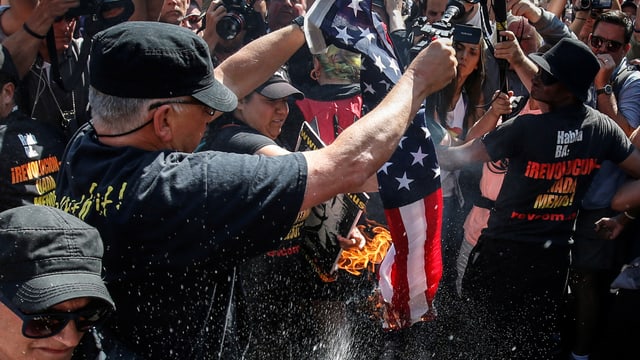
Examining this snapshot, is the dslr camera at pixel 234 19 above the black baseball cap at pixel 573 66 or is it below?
above

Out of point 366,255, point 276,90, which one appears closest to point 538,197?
point 366,255

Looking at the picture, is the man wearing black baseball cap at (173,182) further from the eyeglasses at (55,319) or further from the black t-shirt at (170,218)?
the eyeglasses at (55,319)

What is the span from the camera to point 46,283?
1.77m

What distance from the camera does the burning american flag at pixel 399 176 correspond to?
321 cm

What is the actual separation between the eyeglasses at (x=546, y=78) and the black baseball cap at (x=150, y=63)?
2579 mm

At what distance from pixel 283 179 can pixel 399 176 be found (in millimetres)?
1440

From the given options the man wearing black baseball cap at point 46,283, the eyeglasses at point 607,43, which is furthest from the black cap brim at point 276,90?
the eyeglasses at point 607,43

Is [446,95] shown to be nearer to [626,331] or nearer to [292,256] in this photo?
[292,256]

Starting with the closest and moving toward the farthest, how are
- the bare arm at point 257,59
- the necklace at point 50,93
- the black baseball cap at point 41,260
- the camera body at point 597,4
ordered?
the black baseball cap at point 41,260
the bare arm at point 257,59
the necklace at point 50,93
the camera body at point 597,4

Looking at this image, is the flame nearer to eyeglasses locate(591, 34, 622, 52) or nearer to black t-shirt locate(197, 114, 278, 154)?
black t-shirt locate(197, 114, 278, 154)

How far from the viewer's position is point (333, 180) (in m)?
2.11

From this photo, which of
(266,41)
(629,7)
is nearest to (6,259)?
(266,41)

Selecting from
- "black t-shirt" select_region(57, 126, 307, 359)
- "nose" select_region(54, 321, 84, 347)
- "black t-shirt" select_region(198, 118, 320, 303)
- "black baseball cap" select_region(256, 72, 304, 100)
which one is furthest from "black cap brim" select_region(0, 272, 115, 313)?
"black baseball cap" select_region(256, 72, 304, 100)

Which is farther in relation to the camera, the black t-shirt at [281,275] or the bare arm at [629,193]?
the bare arm at [629,193]
